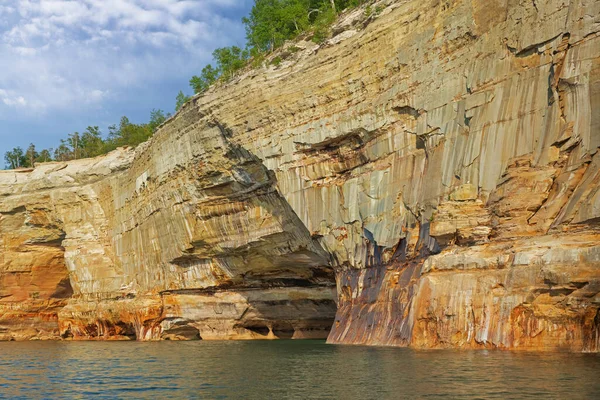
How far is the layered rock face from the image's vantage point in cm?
2095

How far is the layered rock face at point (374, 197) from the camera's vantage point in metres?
21.0

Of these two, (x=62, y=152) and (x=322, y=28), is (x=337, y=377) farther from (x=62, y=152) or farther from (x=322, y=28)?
(x=62, y=152)

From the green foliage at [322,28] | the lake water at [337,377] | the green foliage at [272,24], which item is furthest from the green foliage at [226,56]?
the lake water at [337,377]

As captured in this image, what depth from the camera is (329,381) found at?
17375mm

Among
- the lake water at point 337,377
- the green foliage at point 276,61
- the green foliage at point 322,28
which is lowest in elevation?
the lake water at point 337,377

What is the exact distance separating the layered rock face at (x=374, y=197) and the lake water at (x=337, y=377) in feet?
6.92

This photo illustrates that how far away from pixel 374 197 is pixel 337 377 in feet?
44.6

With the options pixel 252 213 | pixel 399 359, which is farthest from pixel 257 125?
pixel 399 359

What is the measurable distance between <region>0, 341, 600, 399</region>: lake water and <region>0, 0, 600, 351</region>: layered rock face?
6.92 ft

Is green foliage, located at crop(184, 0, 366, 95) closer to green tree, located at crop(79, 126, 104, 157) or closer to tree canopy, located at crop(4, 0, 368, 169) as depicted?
tree canopy, located at crop(4, 0, 368, 169)

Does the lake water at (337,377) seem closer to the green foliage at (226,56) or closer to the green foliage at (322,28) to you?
the green foliage at (322,28)

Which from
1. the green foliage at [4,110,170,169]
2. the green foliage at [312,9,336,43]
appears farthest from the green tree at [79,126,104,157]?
the green foliage at [312,9,336,43]

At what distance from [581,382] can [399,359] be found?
6893 millimetres

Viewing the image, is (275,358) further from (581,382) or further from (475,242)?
(581,382)
